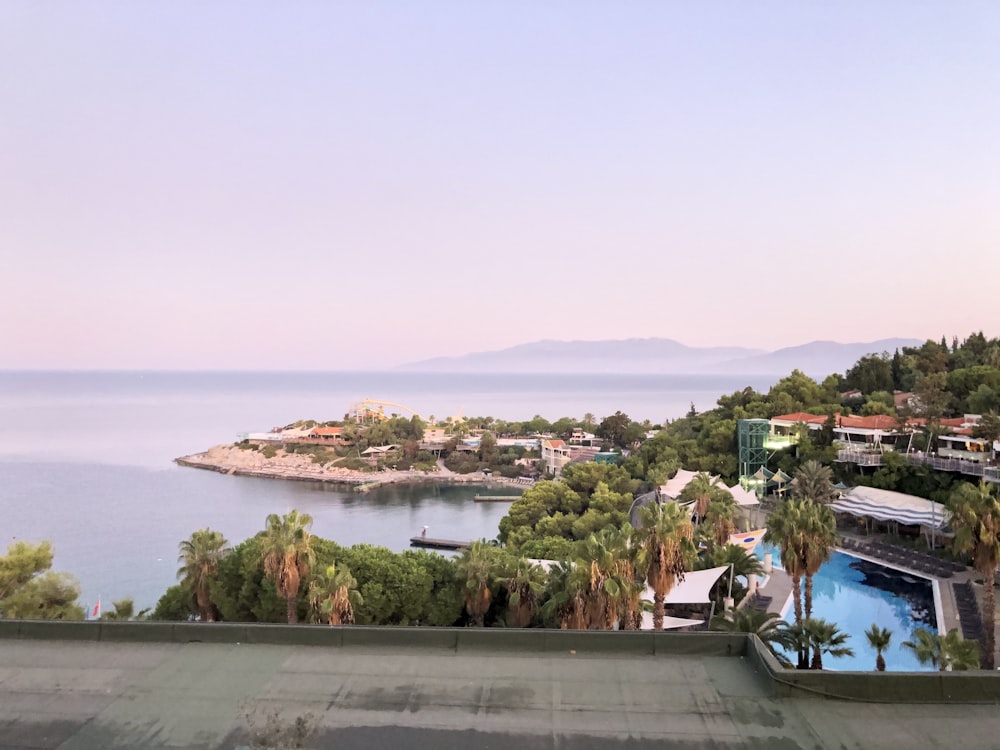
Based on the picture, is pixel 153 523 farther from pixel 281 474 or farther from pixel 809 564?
pixel 809 564

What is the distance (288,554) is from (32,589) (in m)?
11.7

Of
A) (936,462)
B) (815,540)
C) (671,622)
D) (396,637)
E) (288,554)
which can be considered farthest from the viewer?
(936,462)

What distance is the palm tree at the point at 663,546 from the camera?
51.7 ft

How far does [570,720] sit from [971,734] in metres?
3.76

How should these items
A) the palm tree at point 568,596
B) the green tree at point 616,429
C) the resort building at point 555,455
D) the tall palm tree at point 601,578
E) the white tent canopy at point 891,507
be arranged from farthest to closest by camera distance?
the green tree at point 616,429 → the resort building at point 555,455 → the white tent canopy at point 891,507 → the palm tree at point 568,596 → the tall palm tree at point 601,578

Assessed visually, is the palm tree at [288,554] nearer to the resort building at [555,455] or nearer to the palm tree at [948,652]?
the palm tree at [948,652]

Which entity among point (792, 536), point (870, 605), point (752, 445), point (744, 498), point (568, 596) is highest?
point (792, 536)

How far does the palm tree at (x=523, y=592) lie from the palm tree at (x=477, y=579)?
2.61 ft

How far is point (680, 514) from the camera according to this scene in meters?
16.3

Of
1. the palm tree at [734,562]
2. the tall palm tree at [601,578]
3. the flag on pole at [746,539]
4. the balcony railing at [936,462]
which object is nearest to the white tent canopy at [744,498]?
the flag on pole at [746,539]

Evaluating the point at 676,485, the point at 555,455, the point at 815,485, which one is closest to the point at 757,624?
the point at 815,485

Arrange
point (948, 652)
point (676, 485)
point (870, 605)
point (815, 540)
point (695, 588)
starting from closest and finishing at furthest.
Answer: point (948, 652) < point (815, 540) < point (695, 588) < point (870, 605) < point (676, 485)

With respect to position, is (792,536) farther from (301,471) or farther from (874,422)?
(301,471)

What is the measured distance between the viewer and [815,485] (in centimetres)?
3691
